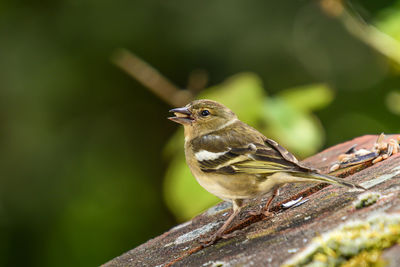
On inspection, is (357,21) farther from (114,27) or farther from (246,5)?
(114,27)

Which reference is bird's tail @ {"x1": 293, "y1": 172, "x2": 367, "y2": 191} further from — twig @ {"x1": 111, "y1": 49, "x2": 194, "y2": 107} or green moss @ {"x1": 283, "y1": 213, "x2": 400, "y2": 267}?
twig @ {"x1": 111, "y1": 49, "x2": 194, "y2": 107}

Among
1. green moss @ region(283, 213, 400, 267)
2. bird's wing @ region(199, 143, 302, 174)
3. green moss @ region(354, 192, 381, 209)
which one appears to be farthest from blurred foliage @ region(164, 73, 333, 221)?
green moss @ region(283, 213, 400, 267)

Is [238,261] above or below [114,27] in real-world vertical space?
below

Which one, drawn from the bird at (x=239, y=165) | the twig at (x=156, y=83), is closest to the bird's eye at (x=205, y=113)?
the bird at (x=239, y=165)

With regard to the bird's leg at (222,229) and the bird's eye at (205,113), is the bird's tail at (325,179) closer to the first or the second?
the bird's leg at (222,229)

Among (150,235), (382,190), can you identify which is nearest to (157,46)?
(150,235)

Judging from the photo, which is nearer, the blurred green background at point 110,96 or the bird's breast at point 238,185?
the bird's breast at point 238,185
